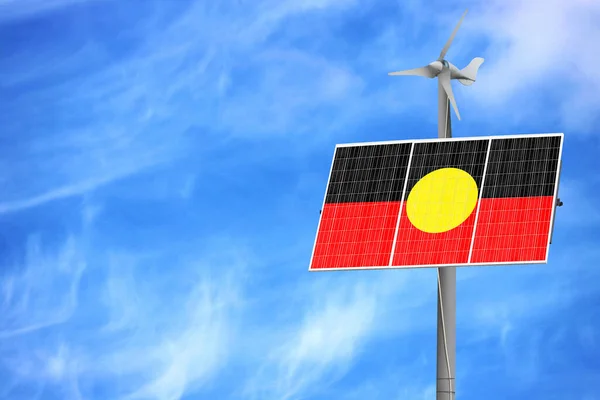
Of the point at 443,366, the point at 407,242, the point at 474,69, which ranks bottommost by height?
the point at 443,366

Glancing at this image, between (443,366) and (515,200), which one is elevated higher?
(515,200)

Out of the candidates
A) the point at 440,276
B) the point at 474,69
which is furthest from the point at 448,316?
the point at 474,69

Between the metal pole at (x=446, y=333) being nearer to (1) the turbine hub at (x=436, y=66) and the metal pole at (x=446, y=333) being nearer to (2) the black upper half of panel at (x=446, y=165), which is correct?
(2) the black upper half of panel at (x=446, y=165)

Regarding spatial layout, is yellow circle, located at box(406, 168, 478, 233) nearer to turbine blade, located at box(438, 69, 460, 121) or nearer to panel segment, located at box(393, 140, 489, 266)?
panel segment, located at box(393, 140, 489, 266)

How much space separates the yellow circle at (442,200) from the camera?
203 ft

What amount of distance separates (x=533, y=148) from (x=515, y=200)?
2511 mm

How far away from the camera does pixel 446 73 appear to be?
6488cm

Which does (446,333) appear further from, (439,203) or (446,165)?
(446,165)

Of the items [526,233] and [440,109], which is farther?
[440,109]

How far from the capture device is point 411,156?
63.9 metres

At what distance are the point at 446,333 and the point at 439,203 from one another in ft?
17.2

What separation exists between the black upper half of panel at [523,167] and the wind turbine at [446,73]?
9.00ft

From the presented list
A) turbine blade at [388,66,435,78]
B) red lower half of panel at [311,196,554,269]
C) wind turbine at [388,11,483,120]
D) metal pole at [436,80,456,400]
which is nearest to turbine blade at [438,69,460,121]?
wind turbine at [388,11,483,120]

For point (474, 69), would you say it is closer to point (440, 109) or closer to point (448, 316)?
point (440, 109)
